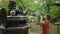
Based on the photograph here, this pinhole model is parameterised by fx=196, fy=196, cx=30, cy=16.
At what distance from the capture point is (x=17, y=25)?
589 cm

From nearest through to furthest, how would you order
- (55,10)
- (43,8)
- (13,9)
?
(13,9)
(55,10)
(43,8)

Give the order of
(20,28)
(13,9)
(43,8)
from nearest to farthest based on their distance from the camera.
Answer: (20,28) → (13,9) → (43,8)

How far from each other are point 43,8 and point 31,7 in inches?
52.7

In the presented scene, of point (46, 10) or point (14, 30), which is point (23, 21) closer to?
point (14, 30)

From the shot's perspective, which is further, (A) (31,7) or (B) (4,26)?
(A) (31,7)

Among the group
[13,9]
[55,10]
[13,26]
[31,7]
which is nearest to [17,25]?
[13,26]

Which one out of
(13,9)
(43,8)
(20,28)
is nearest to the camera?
(20,28)

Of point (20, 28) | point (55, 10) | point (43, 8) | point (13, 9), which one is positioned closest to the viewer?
point (20, 28)

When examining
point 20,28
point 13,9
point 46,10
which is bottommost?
point 46,10

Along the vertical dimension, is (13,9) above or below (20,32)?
above

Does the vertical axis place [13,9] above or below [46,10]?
above

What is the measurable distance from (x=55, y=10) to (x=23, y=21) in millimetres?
11082

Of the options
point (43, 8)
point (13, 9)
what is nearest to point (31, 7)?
point (43, 8)

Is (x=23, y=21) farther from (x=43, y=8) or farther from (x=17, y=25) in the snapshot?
(x=43, y=8)
